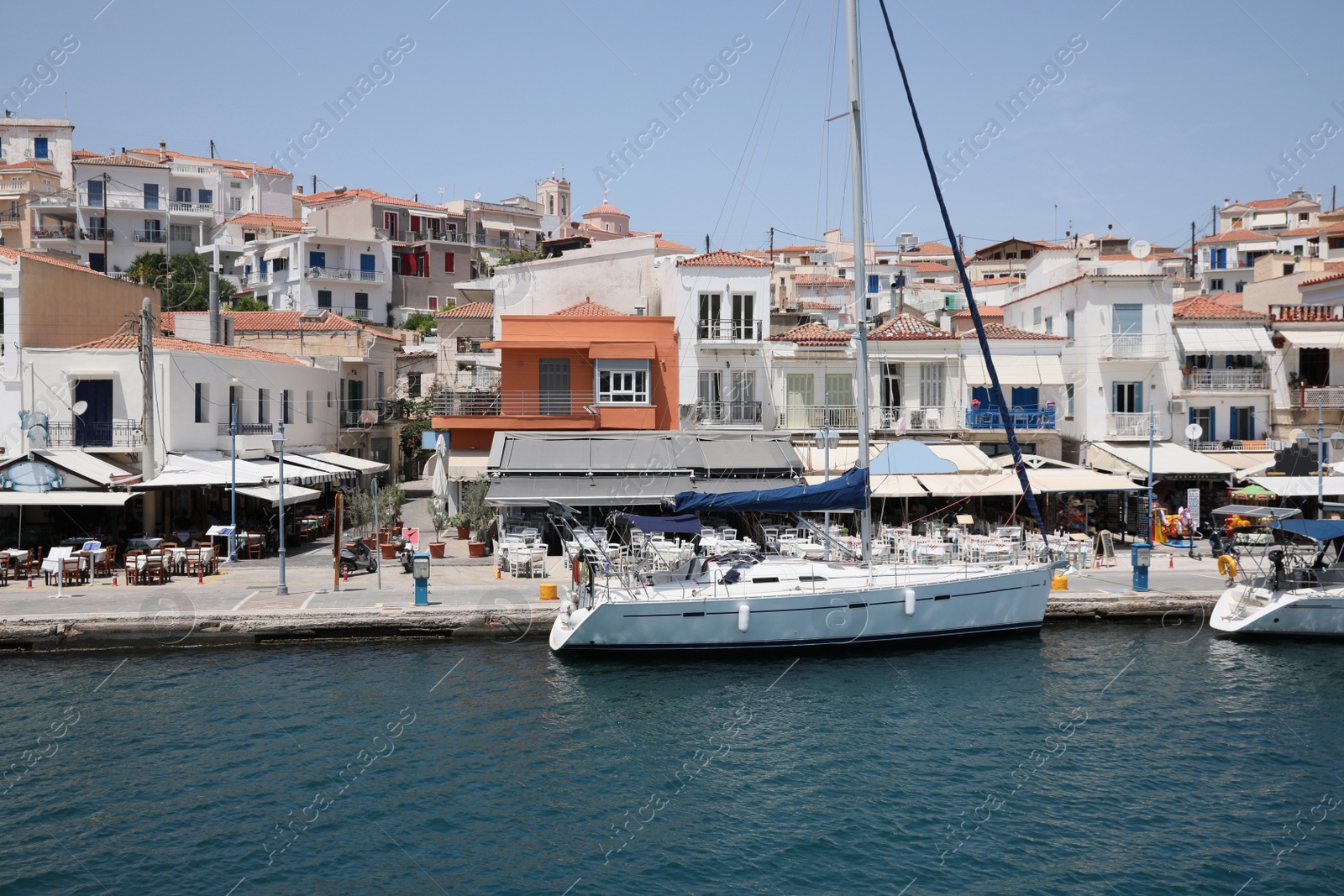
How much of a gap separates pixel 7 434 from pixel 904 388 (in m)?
27.5

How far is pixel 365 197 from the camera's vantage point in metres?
86.6

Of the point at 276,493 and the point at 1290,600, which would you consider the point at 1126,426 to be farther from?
the point at 276,493

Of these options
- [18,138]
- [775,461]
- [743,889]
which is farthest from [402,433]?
[18,138]

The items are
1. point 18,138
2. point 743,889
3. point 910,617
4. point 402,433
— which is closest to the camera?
point 743,889

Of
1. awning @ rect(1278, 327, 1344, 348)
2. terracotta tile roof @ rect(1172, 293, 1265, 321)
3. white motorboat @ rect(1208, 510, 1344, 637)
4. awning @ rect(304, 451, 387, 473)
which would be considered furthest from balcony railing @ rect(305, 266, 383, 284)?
white motorboat @ rect(1208, 510, 1344, 637)

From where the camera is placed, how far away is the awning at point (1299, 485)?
30.2 m

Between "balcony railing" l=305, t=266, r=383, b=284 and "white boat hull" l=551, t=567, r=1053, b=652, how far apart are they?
57.1m

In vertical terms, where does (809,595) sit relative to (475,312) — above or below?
below

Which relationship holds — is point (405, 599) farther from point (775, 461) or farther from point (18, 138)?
point (18, 138)

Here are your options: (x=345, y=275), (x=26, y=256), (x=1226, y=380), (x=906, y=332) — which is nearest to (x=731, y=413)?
(x=906, y=332)

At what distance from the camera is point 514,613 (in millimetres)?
22859

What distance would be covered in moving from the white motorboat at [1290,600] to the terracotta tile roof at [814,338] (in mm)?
14548

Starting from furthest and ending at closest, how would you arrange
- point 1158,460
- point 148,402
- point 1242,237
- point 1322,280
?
point 1242,237 < point 1322,280 < point 1158,460 < point 148,402

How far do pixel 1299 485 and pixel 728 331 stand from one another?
1779cm
